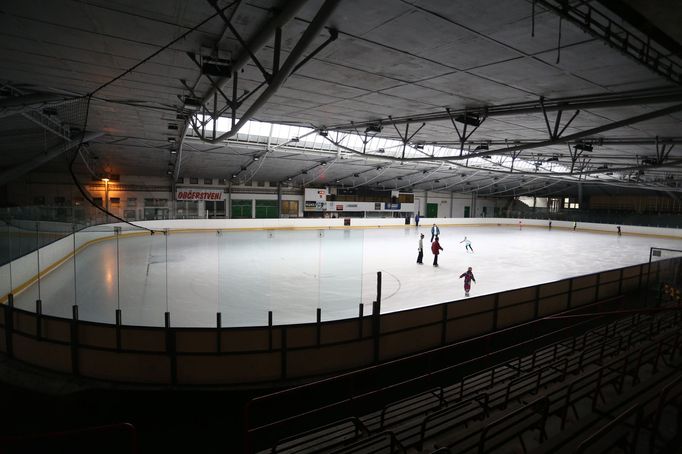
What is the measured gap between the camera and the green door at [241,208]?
115 feet

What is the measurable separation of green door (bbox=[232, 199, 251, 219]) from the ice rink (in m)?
12.7

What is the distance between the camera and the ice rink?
912 cm

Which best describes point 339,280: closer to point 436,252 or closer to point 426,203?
point 436,252

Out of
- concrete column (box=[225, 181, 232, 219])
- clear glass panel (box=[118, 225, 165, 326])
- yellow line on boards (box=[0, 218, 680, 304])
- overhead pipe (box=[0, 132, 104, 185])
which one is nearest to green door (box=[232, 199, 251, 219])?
concrete column (box=[225, 181, 232, 219])

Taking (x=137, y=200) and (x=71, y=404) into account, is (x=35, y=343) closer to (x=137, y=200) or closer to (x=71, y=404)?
(x=71, y=404)

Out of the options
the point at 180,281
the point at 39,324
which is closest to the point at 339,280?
the point at 180,281

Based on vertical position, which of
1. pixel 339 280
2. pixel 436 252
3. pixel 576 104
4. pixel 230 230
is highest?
pixel 576 104

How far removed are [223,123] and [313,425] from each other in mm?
19999

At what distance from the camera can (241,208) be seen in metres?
35.5

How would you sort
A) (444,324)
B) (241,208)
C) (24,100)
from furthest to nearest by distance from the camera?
1. (241,208)
2. (24,100)
3. (444,324)

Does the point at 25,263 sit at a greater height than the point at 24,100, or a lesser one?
lesser

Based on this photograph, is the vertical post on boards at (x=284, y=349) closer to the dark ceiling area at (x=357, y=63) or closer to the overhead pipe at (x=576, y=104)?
the dark ceiling area at (x=357, y=63)

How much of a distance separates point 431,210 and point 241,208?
25.8 m

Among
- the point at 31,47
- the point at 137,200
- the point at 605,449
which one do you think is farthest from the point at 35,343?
the point at 137,200
